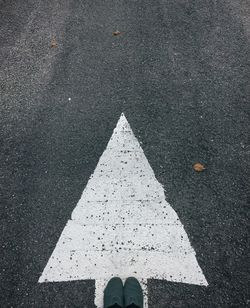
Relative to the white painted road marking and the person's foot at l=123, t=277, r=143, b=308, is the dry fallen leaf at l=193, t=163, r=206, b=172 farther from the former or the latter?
the person's foot at l=123, t=277, r=143, b=308

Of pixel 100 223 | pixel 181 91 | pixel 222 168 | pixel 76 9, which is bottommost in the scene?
pixel 100 223

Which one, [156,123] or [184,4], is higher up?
[184,4]

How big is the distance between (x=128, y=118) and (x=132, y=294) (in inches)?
84.4

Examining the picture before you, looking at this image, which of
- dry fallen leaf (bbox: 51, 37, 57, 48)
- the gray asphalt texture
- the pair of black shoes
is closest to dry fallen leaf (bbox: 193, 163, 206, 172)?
the gray asphalt texture

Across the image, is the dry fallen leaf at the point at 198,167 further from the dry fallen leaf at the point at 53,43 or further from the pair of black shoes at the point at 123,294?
the dry fallen leaf at the point at 53,43

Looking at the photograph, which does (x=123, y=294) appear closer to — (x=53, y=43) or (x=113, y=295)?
(x=113, y=295)

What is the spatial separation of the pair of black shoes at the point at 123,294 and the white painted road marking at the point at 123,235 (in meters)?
0.08

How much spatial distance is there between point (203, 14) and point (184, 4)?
0.45m

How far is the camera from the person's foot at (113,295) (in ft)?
9.47

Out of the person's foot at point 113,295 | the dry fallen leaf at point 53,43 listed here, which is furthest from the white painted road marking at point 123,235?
the dry fallen leaf at point 53,43

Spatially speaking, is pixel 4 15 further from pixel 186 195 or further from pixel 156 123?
pixel 186 195

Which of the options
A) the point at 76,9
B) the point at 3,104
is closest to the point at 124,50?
the point at 76,9

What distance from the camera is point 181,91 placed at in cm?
441

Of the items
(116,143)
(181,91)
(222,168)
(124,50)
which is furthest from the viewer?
(124,50)
